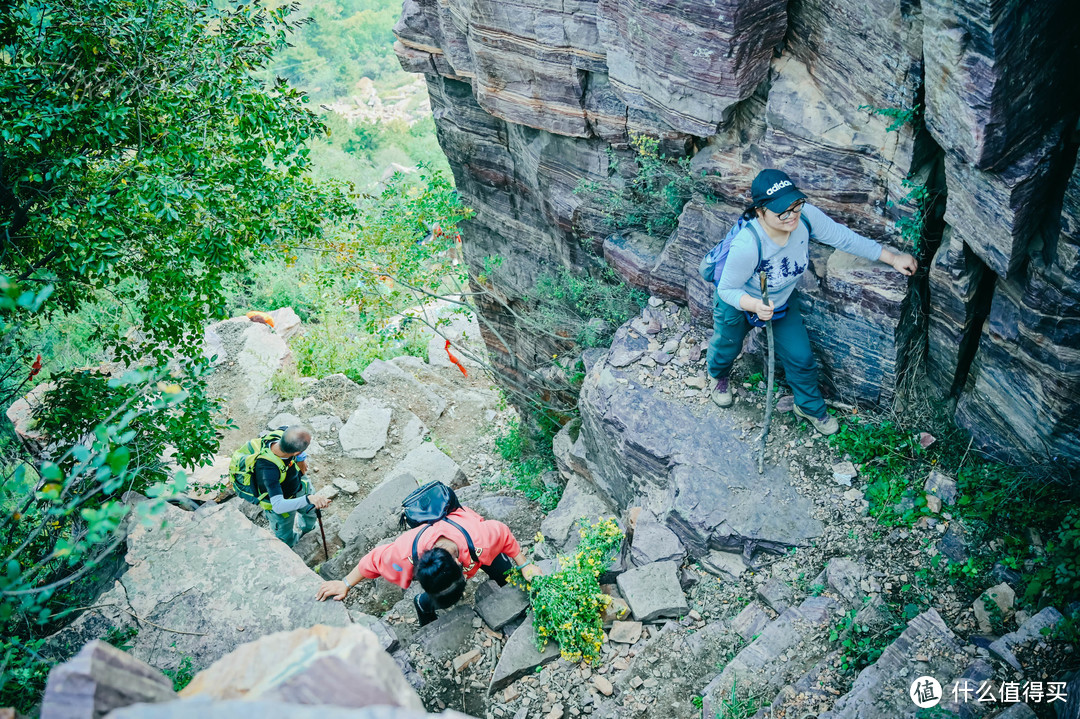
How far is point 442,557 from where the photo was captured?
4.99 meters

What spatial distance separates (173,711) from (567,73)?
7.35m

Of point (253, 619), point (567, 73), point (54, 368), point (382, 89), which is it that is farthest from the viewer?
point (382, 89)

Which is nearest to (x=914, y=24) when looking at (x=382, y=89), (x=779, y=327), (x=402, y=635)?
(x=779, y=327)

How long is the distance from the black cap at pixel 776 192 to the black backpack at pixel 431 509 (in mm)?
3321

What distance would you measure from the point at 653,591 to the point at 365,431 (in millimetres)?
7453

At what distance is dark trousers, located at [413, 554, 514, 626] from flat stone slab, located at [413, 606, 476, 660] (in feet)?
0.30

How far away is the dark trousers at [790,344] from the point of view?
5789mm

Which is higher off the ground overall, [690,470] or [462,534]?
[462,534]

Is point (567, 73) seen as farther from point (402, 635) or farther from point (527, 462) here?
point (402, 635)

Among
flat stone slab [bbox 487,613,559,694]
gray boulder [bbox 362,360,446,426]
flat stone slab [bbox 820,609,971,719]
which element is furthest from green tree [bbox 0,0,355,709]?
gray boulder [bbox 362,360,446,426]

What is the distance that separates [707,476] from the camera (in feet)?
20.2

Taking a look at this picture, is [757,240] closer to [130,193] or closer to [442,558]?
[442,558]

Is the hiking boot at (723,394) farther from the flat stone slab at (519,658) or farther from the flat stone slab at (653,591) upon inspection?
the flat stone slab at (519,658)

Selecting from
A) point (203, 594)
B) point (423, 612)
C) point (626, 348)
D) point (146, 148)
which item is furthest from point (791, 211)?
point (203, 594)
